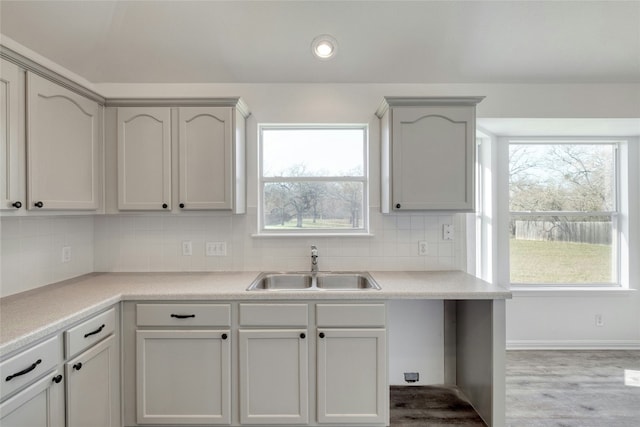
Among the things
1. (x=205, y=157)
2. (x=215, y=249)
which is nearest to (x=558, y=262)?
(x=215, y=249)

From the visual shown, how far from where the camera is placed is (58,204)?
6.15ft

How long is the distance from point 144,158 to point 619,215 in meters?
4.22

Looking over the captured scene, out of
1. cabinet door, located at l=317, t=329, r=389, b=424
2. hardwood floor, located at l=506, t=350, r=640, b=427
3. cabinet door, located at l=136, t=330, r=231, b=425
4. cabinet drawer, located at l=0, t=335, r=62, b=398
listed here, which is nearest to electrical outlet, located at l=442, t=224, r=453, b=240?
cabinet door, located at l=317, t=329, r=389, b=424

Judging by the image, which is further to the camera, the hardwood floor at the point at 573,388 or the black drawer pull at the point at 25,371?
the hardwood floor at the point at 573,388

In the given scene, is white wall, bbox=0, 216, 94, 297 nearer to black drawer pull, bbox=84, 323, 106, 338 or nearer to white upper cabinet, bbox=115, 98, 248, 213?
white upper cabinet, bbox=115, 98, 248, 213

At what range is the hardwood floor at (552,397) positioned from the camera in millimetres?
2145

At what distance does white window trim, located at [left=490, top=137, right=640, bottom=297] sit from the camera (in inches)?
121

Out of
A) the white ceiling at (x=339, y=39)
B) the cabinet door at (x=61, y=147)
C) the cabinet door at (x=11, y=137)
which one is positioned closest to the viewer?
the cabinet door at (x=11, y=137)

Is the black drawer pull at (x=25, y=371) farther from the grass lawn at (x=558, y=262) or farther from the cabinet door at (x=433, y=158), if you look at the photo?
the grass lawn at (x=558, y=262)

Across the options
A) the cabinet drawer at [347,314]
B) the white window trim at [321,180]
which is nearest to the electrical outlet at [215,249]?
the white window trim at [321,180]

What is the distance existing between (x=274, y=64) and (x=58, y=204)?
1.65 m

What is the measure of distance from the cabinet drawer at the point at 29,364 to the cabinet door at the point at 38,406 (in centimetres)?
4

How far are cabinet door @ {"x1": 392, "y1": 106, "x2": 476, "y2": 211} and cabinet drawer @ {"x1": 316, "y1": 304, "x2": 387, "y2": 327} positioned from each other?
75 centimetres

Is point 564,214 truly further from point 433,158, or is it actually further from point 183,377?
point 183,377
